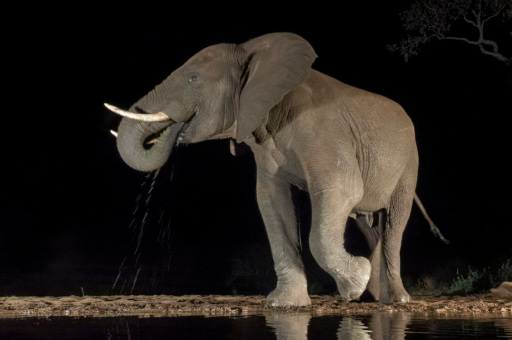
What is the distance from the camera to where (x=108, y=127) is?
776 centimetres

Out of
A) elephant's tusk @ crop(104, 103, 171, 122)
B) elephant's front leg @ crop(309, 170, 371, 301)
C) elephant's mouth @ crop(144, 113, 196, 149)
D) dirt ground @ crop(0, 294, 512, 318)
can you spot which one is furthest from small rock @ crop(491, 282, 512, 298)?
elephant's tusk @ crop(104, 103, 171, 122)

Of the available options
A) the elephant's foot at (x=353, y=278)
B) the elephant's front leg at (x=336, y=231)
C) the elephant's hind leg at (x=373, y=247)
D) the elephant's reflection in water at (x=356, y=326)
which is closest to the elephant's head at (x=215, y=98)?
the elephant's front leg at (x=336, y=231)

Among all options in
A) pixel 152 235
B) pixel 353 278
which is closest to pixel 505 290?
pixel 353 278

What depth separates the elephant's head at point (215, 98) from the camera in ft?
22.9

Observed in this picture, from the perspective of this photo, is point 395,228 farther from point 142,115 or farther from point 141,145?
point 142,115

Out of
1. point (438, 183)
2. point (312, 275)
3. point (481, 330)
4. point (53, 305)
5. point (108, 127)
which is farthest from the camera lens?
point (438, 183)

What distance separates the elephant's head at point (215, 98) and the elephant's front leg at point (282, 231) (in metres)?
0.70

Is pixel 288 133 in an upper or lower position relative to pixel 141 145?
upper

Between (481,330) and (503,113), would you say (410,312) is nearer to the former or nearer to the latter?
(481,330)

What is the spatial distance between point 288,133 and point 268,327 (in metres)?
2.49

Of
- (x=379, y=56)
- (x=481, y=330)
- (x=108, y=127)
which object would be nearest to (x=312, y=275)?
(x=379, y=56)

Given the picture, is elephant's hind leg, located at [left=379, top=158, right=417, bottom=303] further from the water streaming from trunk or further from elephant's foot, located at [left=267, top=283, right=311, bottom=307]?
the water streaming from trunk

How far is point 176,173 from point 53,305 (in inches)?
401

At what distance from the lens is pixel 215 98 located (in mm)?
7176
